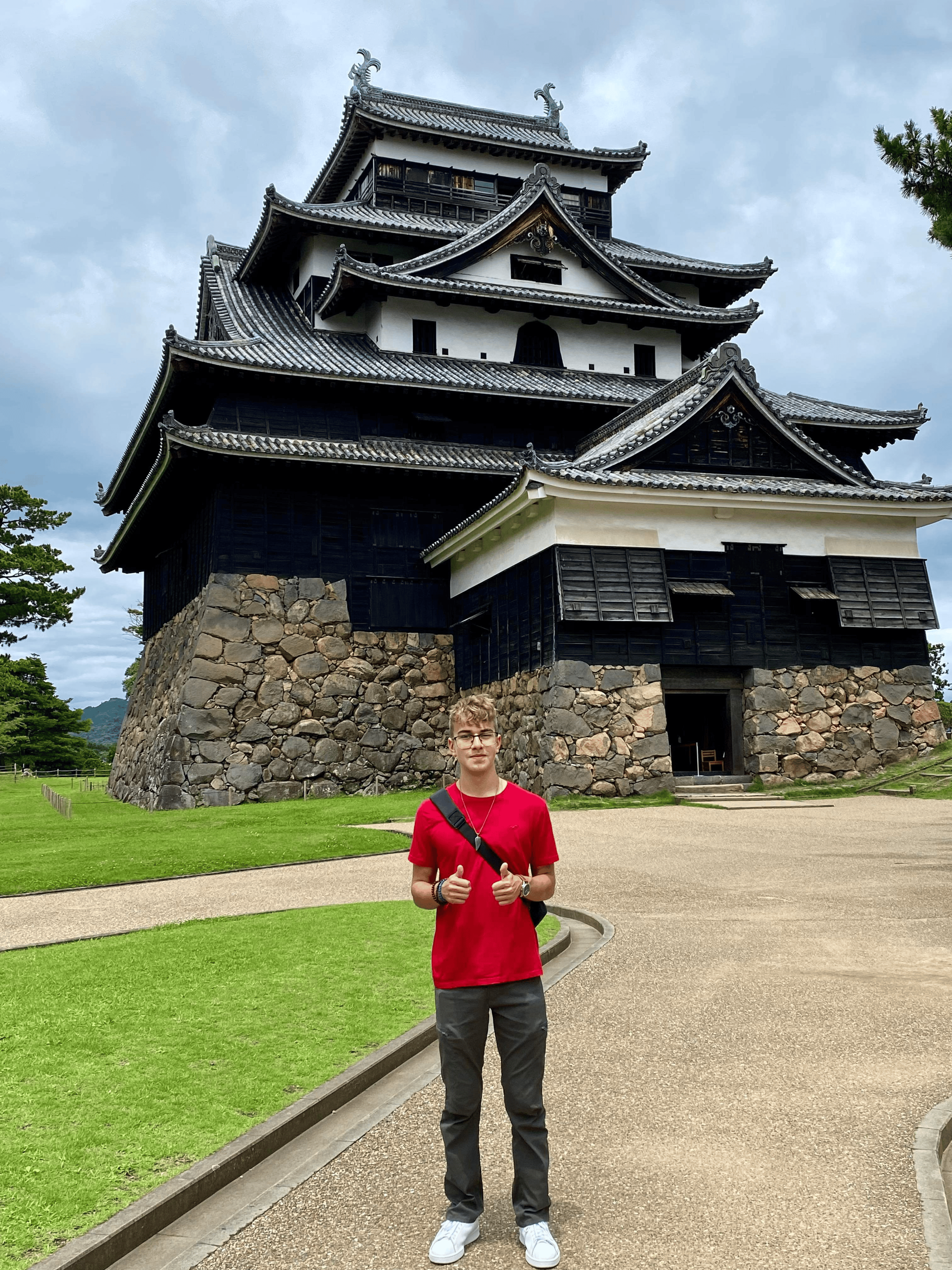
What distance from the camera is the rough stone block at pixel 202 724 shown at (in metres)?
22.8

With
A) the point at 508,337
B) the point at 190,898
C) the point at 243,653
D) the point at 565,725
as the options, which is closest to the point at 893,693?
the point at 565,725

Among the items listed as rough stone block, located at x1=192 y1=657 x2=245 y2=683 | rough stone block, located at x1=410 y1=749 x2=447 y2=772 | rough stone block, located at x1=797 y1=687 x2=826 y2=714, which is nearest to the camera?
rough stone block, located at x1=797 y1=687 x2=826 y2=714

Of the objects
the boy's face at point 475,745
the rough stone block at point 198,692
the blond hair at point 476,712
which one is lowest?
the boy's face at point 475,745

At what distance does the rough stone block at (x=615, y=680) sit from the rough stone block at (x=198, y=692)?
912 cm

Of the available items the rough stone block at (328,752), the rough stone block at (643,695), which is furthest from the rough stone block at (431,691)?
the rough stone block at (643,695)

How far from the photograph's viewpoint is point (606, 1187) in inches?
155

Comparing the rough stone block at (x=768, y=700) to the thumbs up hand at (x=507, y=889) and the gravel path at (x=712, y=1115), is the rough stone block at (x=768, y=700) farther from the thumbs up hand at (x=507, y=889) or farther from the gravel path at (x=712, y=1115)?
the thumbs up hand at (x=507, y=889)

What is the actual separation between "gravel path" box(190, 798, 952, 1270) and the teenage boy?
230 millimetres

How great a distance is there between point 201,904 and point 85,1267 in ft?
24.1

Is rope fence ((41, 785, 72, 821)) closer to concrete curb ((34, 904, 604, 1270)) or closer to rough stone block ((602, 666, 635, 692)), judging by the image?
rough stone block ((602, 666, 635, 692))

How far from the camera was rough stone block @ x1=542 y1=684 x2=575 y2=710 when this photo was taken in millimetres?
19312

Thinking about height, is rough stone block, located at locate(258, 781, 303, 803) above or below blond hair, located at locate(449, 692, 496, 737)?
below

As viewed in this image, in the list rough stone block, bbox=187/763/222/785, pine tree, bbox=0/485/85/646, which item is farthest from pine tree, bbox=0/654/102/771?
rough stone block, bbox=187/763/222/785

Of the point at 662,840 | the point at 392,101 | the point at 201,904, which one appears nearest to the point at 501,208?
the point at 392,101
